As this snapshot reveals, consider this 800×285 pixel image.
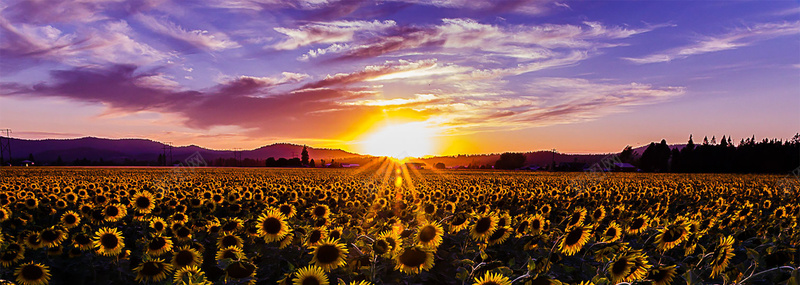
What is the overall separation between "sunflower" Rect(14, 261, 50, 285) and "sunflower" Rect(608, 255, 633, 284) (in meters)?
6.34

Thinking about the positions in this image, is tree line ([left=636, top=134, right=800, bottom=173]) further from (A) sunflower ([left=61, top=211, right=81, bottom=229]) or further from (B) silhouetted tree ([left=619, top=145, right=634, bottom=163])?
(A) sunflower ([left=61, top=211, right=81, bottom=229])

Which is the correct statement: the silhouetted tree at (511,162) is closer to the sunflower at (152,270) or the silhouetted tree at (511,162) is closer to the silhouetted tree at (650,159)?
the silhouetted tree at (650,159)

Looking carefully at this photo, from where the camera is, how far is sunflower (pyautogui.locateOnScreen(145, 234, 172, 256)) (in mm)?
6078

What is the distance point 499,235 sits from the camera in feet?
18.2

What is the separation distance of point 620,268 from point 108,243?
6770 millimetres

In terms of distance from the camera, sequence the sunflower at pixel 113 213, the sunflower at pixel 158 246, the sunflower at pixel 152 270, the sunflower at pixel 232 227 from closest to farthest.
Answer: the sunflower at pixel 152 270
the sunflower at pixel 158 246
the sunflower at pixel 232 227
the sunflower at pixel 113 213

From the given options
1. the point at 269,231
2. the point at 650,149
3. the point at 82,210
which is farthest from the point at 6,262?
the point at 650,149

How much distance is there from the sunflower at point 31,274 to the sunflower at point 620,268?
6.34 m

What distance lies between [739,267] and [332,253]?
3.65m

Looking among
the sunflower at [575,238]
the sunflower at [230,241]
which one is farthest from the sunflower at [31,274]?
the sunflower at [575,238]

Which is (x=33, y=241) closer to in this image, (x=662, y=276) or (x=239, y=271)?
(x=239, y=271)

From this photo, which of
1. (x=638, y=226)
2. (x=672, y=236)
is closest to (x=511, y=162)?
(x=638, y=226)

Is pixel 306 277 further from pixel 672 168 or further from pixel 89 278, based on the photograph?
pixel 672 168

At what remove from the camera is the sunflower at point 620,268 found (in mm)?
3840
